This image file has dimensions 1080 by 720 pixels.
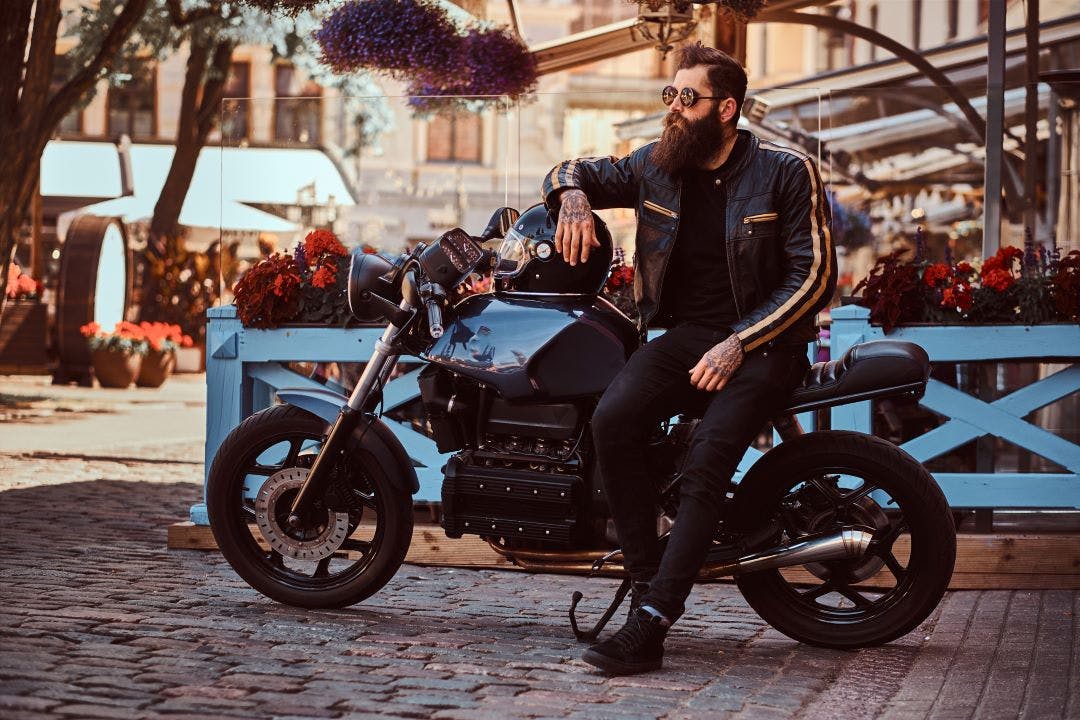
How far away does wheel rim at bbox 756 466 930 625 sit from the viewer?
5.37 meters

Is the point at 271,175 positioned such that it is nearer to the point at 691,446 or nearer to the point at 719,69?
the point at 719,69

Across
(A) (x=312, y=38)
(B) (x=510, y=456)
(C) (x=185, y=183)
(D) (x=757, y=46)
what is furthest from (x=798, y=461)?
(D) (x=757, y=46)

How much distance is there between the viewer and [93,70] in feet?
46.9

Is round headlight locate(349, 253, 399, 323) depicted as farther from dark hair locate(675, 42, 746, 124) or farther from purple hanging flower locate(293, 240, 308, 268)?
purple hanging flower locate(293, 240, 308, 268)

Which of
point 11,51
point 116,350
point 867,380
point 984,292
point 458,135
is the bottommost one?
point 116,350

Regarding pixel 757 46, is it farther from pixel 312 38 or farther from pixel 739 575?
pixel 739 575

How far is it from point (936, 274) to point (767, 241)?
2.07m

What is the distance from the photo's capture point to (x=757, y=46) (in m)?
53.3

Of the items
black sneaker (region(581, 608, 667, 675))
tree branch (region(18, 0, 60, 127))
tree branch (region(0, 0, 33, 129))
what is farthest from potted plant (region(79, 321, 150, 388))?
black sneaker (region(581, 608, 667, 675))

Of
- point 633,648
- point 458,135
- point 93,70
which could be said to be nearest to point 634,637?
point 633,648

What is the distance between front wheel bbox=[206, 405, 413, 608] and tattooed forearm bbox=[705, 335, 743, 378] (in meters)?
1.29

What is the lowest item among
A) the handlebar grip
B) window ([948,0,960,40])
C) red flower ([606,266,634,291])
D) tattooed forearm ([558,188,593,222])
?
the handlebar grip

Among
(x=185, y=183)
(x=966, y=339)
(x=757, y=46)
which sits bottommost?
(x=966, y=339)

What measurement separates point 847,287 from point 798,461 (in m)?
3.98
